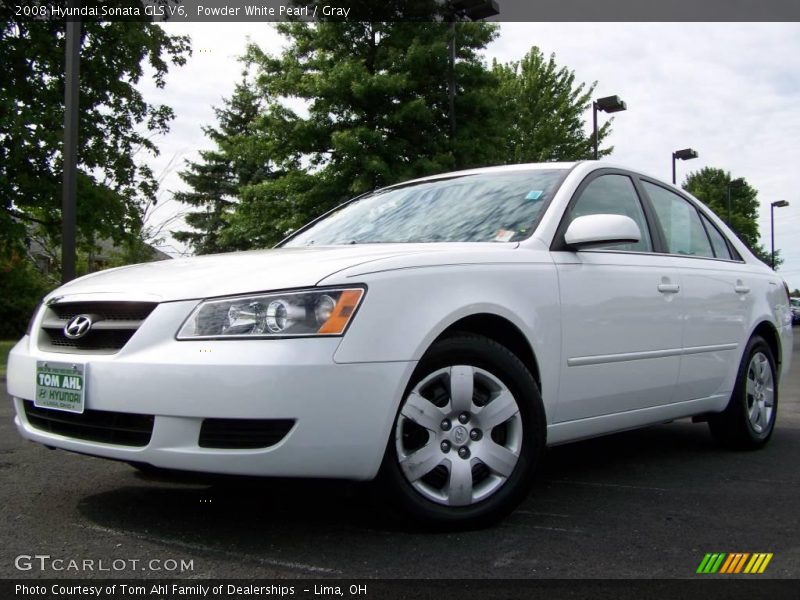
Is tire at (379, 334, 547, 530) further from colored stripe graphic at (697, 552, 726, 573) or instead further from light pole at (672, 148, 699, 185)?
light pole at (672, 148, 699, 185)

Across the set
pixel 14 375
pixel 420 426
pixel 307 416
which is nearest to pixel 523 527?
pixel 420 426

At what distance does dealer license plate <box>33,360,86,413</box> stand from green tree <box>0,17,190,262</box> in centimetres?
1589

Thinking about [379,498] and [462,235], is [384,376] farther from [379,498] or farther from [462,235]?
[462,235]

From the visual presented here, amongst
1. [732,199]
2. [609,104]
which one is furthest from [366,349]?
[732,199]

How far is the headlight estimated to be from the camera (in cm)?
286

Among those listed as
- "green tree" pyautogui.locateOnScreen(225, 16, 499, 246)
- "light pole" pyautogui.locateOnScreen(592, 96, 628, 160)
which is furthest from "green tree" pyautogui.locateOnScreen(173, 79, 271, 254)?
"light pole" pyautogui.locateOnScreen(592, 96, 628, 160)

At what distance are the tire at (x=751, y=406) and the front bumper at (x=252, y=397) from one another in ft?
9.60

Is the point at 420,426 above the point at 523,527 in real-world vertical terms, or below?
above

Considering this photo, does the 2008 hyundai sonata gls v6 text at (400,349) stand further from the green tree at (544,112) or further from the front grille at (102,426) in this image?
the green tree at (544,112)

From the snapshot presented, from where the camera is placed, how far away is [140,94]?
2111 cm

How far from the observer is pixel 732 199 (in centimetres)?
6919

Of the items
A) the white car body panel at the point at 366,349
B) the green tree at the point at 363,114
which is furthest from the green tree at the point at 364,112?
the white car body panel at the point at 366,349

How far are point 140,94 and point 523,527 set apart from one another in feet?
65.6

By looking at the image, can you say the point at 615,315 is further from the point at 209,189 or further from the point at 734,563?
the point at 209,189
